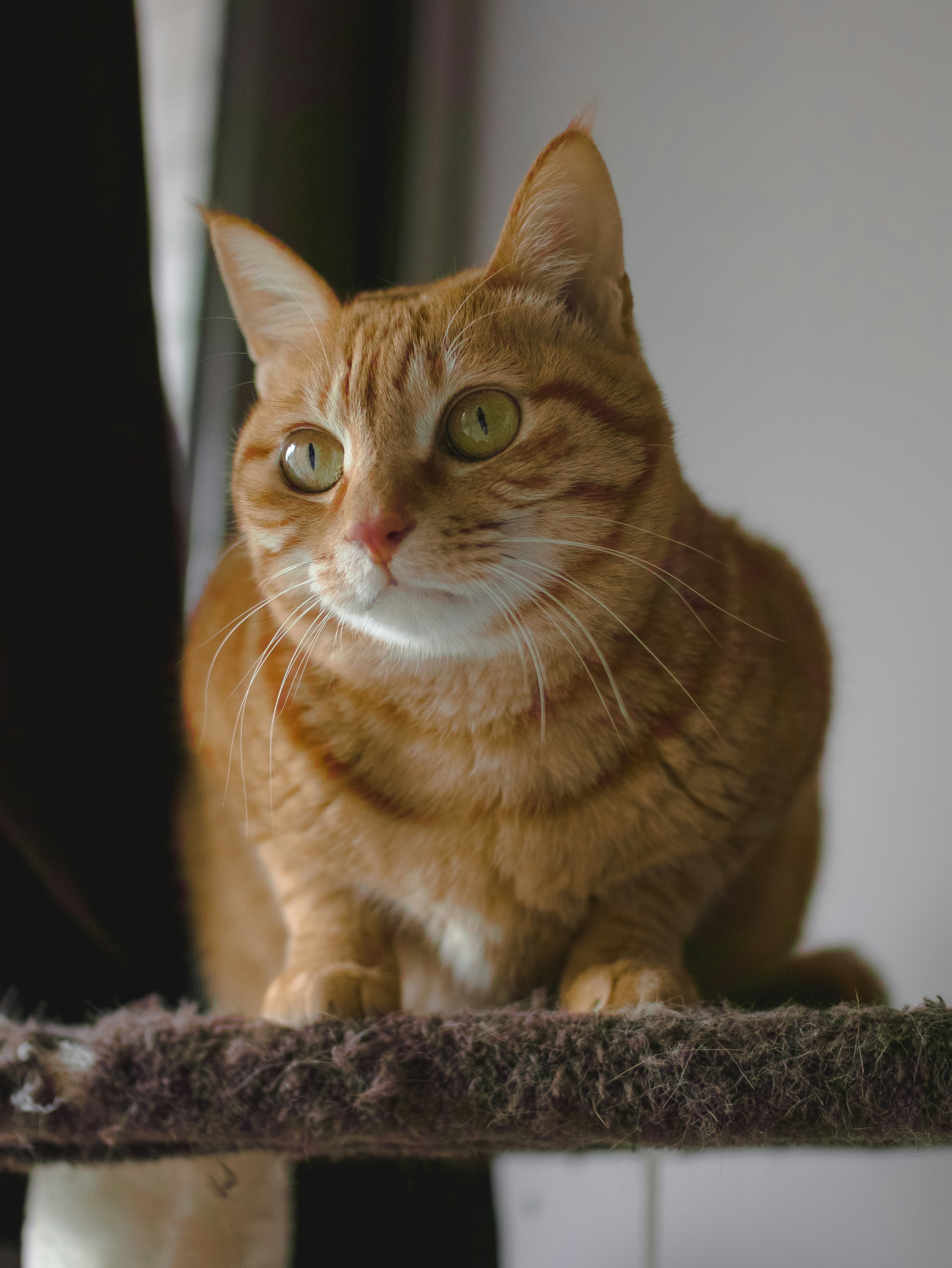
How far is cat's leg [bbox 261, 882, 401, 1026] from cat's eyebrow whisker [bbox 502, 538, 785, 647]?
442mm

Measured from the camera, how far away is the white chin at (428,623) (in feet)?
2.74

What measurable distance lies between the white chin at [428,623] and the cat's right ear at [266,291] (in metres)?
0.37

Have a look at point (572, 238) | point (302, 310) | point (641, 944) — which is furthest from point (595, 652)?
point (302, 310)

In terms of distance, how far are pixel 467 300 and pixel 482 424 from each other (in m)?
0.14

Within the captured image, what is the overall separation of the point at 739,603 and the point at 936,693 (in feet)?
1.25

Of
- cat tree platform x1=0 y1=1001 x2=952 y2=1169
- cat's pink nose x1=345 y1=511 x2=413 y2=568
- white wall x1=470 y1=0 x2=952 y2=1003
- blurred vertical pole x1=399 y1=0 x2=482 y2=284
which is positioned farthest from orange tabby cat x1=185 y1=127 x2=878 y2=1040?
blurred vertical pole x1=399 y1=0 x2=482 y2=284

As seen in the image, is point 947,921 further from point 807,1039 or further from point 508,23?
point 508,23

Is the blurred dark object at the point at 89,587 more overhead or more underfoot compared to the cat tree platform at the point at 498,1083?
more overhead

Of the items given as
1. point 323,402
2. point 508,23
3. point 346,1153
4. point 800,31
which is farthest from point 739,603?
point 508,23

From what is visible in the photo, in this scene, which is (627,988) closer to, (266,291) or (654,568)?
(654,568)

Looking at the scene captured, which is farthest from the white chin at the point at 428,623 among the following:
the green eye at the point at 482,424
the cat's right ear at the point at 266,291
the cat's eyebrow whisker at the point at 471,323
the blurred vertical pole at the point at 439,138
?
the blurred vertical pole at the point at 439,138

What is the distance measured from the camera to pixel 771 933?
120 centimetres

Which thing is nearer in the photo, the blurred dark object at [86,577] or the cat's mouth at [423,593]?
the cat's mouth at [423,593]

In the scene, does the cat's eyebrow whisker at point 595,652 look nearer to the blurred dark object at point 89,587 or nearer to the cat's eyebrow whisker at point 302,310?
the cat's eyebrow whisker at point 302,310
